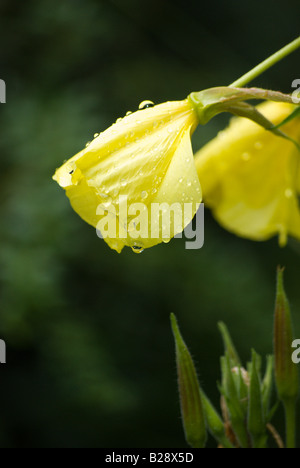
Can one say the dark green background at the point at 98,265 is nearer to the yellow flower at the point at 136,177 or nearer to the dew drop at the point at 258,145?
the dew drop at the point at 258,145

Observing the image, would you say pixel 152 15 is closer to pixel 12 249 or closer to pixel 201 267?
pixel 201 267

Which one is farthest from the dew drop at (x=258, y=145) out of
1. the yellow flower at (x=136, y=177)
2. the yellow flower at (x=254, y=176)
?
the yellow flower at (x=136, y=177)

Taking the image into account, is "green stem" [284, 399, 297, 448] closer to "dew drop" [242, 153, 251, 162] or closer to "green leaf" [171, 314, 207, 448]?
"green leaf" [171, 314, 207, 448]

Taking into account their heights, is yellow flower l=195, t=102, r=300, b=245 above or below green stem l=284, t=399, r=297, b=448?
above

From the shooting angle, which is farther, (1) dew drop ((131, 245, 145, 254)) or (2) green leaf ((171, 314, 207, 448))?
(2) green leaf ((171, 314, 207, 448))

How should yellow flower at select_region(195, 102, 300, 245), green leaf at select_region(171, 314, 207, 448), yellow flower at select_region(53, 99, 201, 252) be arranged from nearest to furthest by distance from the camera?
yellow flower at select_region(53, 99, 201, 252) < green leaf at select_region(171, 314, 207, 448) < yellow flower at select_region(195, 102, 300, 245)

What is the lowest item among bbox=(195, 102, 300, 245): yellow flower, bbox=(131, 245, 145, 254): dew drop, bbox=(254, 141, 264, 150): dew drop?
bbox=(131, 245, 145, 254): dew drop

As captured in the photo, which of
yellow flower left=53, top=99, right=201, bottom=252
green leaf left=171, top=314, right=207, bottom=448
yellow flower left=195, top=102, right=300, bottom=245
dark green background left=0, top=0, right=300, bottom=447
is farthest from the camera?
dark green background left=0, top=0, right=300, bottom=447

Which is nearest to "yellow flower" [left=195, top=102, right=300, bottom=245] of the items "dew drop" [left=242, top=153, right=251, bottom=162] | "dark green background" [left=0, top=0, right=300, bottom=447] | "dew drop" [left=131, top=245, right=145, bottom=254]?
"dew drop" [left=242, top=153, right=251, bottom=162]
